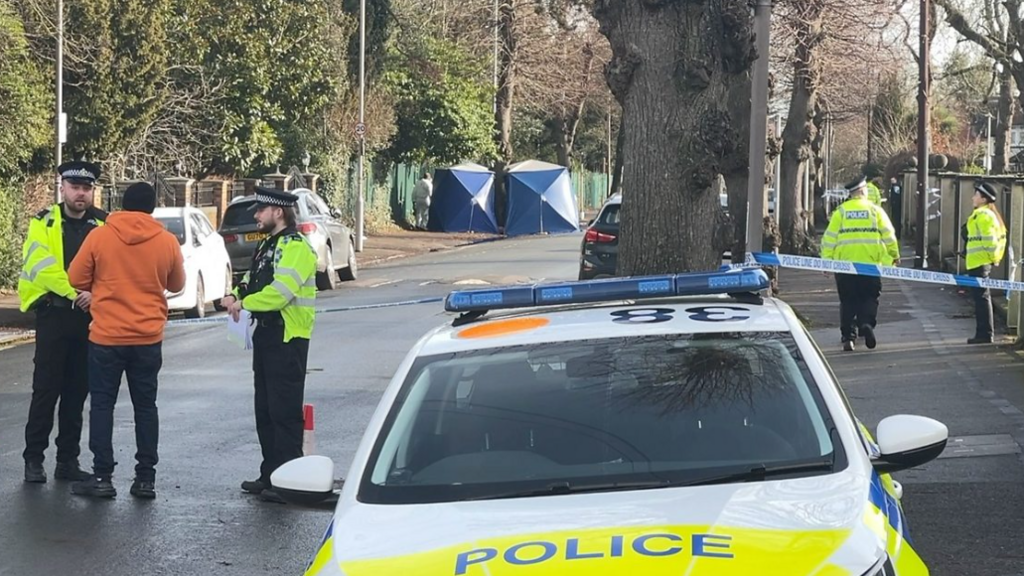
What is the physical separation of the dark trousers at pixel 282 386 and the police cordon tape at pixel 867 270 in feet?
14.6

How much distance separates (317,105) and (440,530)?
113 ft

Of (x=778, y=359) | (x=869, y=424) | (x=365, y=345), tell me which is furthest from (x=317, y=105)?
(x=778, y=359)

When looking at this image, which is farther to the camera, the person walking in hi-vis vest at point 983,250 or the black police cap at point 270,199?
the person walking in hi-vis vest at point 983,250

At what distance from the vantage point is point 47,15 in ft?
84.3

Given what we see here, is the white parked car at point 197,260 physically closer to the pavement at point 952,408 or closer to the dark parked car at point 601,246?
the dark parked car at point 601,246

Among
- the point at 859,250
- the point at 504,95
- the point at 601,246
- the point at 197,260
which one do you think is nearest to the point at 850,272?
the point at 859,250

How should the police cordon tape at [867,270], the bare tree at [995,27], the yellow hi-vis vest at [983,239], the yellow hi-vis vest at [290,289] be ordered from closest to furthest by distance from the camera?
the yellow hi-vis vest at [290,289]
the police cordon tape at [867,270]
the yellow hi-vis vest at [983,239]
the bare tree at [995,27]

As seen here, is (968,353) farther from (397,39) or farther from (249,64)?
(397,39)

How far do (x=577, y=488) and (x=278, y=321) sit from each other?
4.70 meters

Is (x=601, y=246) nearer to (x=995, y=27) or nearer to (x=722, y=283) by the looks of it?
(x=722, y=283)

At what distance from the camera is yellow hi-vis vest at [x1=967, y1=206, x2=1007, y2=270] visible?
1603 centimetres

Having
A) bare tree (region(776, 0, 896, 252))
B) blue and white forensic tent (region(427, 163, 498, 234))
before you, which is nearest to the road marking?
bare tree (region(776, 0, 896, 252))

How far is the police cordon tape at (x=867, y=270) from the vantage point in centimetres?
1269

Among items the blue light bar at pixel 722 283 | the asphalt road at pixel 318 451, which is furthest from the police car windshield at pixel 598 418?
the asphalt road at pixel 318 451
